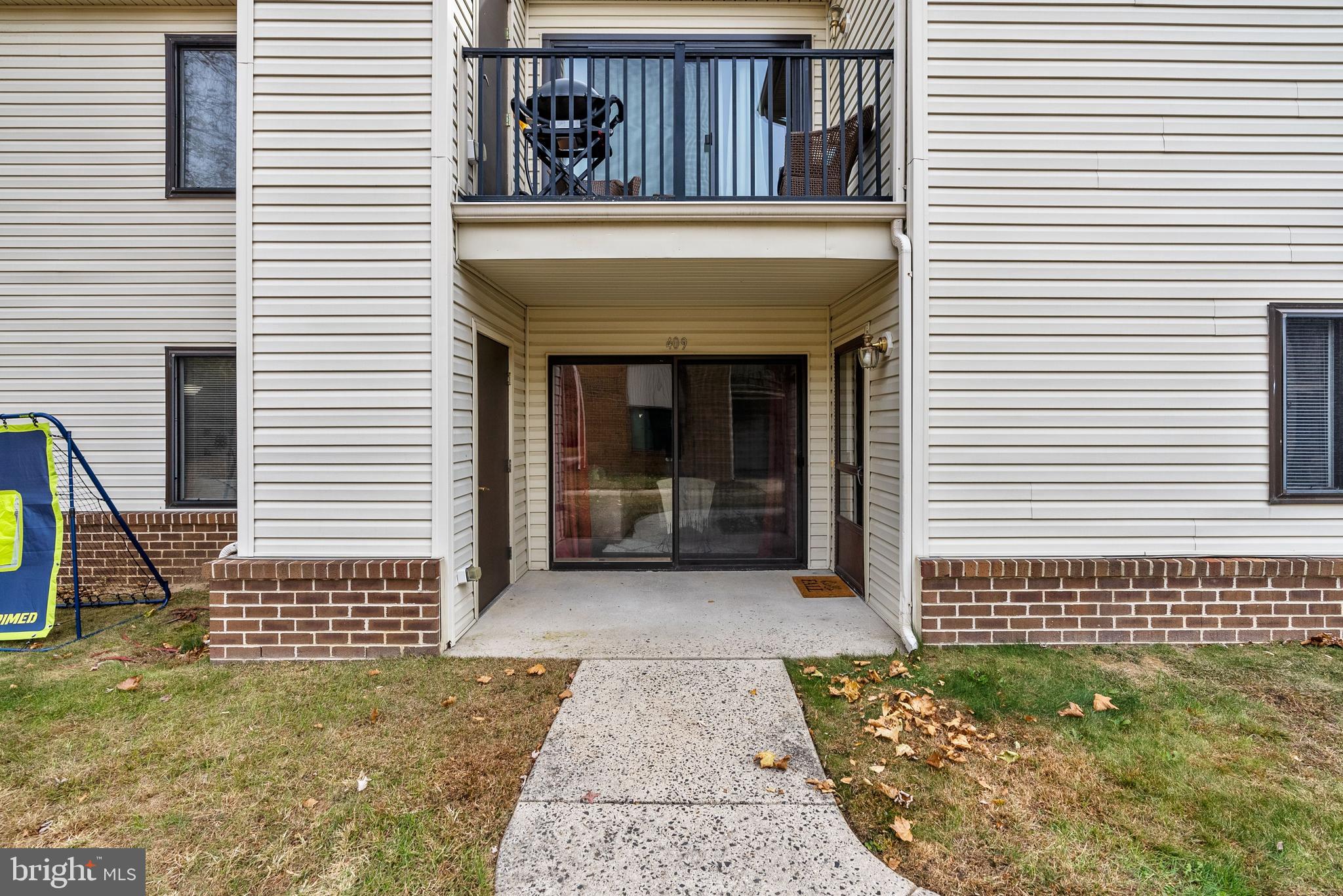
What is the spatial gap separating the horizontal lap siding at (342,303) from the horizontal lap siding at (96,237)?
2004 mm

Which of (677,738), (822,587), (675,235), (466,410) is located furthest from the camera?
(822,587)

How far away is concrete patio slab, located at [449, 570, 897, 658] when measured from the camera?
3.79 metres

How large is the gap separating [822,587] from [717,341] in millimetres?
2396

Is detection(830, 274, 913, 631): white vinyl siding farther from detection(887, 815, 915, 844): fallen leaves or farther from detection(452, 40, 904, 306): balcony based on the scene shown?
detection(887, 815, 915, 844): fallen leaves

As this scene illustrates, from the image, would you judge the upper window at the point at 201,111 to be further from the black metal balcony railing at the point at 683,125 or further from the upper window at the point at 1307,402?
the upper window at the point at 1307,402

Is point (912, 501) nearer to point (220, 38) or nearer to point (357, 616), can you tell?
point (357, 616)

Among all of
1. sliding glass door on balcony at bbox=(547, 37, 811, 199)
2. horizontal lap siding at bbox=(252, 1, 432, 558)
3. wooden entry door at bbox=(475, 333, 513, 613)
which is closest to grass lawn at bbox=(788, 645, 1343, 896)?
wooden entry door at bbox=(475, 333, 513, 613)

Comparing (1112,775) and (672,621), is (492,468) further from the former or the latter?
(1112,775)

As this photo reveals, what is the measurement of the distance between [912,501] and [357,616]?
11.5 feet

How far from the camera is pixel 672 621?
169 inches

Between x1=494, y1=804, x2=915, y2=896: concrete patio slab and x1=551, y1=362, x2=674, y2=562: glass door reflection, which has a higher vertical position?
x1=551, y1=362, x2=674, y2=562: glass door reflection

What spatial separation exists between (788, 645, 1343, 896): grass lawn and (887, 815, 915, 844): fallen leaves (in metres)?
0.02

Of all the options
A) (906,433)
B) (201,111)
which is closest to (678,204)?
(906,433)

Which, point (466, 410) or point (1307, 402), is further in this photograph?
point (466, 410)
